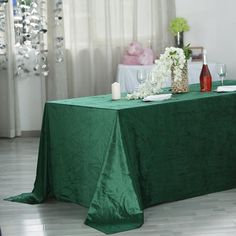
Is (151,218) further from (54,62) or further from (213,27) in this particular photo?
(213,27)

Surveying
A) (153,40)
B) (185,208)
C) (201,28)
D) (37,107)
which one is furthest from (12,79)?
(185,208)

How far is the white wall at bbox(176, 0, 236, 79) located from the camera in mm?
6637

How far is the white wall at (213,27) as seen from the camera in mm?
6637

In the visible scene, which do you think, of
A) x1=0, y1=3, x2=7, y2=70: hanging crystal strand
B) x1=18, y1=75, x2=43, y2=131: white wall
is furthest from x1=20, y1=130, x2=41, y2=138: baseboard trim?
x1=0, y1=3, x2=7, y2=70: hanging crystal strand

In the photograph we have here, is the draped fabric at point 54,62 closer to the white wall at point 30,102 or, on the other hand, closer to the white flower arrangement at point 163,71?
the white wall at point 30,102

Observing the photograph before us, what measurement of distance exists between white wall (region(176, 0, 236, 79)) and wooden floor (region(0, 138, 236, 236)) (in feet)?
9.28

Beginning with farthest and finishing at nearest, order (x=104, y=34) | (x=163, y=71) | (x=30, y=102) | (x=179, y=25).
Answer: (x=30, y=102)
(x=104, y=34)
(x=179, y=25)
(x=163, y=71)

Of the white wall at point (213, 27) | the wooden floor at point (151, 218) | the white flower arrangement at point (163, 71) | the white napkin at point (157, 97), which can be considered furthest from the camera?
the white wall at point (213, 27)

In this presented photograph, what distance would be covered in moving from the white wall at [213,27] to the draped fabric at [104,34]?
222mm

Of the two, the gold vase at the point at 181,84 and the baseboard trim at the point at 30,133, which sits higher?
the gold vase at the point at 181,84

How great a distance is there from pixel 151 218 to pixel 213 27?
11.6ft

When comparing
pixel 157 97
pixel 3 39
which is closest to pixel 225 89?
pixel 157 97

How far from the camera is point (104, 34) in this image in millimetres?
6613

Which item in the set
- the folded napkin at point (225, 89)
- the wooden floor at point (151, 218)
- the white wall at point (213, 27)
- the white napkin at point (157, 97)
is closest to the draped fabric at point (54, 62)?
the white wall at point (213, 27)
